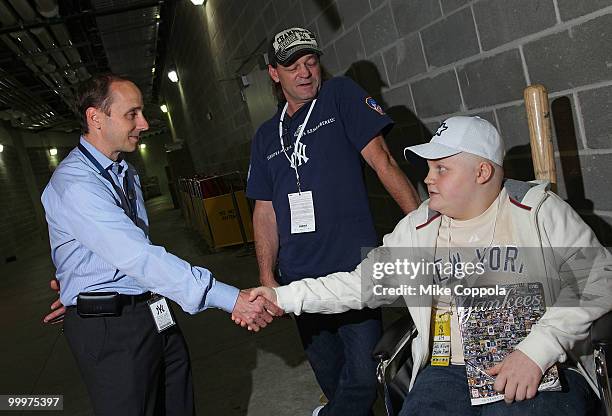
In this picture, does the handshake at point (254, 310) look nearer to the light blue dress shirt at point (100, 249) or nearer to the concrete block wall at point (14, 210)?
the light blue dress shirt at point (100, 249)

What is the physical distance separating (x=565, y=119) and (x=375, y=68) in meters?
1.39

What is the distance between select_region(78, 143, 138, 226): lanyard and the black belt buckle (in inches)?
13.3

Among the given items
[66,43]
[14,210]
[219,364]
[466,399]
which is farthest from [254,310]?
[14,210]

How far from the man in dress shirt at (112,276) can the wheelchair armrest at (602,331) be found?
3.41 ft

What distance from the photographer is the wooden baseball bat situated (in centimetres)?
152

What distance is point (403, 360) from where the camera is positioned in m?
1.68

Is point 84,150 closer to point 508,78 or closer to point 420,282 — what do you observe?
point 420,282

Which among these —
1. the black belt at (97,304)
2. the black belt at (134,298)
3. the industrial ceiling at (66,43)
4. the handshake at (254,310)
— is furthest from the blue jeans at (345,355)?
the industrial ceiling at (66,43)

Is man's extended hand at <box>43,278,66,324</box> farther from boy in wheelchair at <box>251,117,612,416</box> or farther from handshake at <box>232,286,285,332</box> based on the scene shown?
boy in wheelchair at <box>251,117,612,416</box>

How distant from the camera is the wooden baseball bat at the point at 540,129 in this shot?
1524 mm

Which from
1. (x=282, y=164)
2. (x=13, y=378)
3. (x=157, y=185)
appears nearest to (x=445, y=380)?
(x=282, y=164)

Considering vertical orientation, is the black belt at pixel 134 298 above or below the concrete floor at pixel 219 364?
above

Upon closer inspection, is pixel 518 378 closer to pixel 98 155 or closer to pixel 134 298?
pixel 134 298

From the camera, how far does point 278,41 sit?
200 cm
